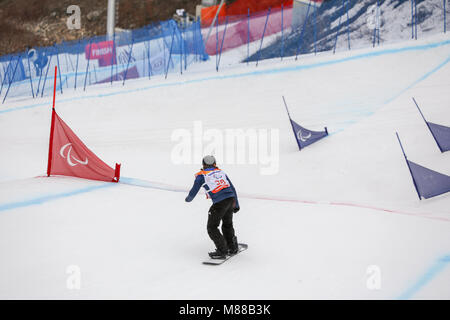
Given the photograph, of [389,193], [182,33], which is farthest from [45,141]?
[389,193]

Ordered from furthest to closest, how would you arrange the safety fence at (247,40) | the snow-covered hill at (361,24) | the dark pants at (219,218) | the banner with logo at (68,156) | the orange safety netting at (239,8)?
the orange safety netting at (239,8), the safety fence at (247,40), the snow-covered hill at (361,24), the banner with logo at (68,156), the dark pants at (219,218)

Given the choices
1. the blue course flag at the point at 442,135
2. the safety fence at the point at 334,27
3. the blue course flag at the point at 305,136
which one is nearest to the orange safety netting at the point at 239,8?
the safety fence at the point at 334,27

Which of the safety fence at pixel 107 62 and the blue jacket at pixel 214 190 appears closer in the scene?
the blue jacket at pixel 214 190

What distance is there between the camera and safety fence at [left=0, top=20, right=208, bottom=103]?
742 inches

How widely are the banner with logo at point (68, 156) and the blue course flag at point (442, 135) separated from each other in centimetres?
694

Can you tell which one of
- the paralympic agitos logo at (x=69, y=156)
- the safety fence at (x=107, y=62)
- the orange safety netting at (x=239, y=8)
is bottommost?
the paralympic agitos logo at (x=69, y=156)

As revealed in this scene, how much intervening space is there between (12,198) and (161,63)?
12781mm

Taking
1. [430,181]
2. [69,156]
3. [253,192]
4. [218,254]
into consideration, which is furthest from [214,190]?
[253,192]

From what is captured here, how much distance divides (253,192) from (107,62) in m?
13.4

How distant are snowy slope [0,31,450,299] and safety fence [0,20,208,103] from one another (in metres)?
1.31

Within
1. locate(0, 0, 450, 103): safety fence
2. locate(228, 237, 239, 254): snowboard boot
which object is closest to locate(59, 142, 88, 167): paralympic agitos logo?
locate(228, 237, 239, 254): snowboard boot

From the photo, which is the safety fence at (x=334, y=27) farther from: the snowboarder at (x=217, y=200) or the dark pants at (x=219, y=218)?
the dark pants at (x=219, y=218)

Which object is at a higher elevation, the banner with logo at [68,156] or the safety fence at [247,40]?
the safety fence at [247,40]

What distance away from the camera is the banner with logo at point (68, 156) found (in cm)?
846
